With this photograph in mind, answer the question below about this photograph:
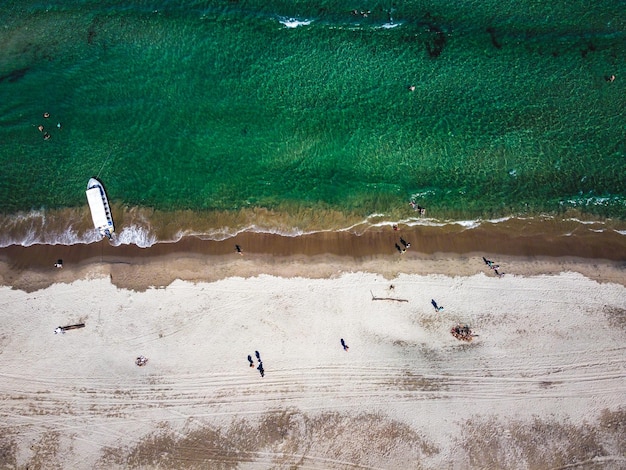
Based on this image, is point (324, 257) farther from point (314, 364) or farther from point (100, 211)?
point (100, 211)

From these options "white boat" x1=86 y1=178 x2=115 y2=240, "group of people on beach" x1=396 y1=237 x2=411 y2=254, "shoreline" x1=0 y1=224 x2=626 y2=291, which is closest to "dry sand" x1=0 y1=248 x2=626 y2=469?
"shoreline" x1=0 y1=224 x2=626 y2=291

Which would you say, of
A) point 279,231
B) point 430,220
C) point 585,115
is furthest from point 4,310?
point 585,115

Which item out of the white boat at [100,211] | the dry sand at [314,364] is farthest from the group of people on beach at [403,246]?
the white boat at [100,211]

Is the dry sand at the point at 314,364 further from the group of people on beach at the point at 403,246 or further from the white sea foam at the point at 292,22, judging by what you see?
the white sea foam at the point at 292,22

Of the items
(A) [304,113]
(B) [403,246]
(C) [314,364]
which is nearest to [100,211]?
(A) [304,113]

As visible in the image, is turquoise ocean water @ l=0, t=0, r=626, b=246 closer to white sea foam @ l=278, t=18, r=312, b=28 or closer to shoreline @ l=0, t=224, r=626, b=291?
white sea foam @ l=278, t=18, r=312, b=28
